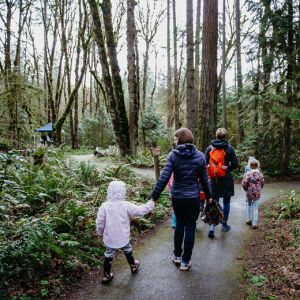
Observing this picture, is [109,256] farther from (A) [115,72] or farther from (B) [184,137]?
(A) [115,72]

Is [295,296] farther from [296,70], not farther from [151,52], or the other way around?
[151,52]

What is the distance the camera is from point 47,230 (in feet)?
15.8

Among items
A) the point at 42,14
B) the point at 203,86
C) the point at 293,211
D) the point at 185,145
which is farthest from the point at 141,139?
the point at 185,145

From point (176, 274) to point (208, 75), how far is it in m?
6.73

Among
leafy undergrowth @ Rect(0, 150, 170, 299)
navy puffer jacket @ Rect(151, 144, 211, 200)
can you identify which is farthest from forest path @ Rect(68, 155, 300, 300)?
navy puffer jacket @ Rect(151, 144, 211, 200)

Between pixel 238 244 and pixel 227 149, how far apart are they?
177 cm

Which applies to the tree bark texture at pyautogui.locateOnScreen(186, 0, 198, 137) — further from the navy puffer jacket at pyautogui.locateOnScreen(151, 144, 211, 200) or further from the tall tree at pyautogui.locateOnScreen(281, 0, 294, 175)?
the navy puffer jacket at pyautogui.locateOnScreen(151, 144, 211, 200)

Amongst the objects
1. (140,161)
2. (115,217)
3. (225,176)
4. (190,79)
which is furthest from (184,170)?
(190,79)

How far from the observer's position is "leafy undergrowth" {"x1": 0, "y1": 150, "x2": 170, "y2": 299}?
4430 mm

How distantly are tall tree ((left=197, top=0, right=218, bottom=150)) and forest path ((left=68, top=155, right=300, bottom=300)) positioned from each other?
14.2ft

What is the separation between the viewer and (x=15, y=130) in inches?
408

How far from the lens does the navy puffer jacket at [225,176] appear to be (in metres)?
6.60

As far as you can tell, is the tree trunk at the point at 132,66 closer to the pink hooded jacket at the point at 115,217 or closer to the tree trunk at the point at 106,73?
the tree trunk at the point at 106,73

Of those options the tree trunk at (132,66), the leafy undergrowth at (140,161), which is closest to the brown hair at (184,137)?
the leafy undergrowth at (140,161)
